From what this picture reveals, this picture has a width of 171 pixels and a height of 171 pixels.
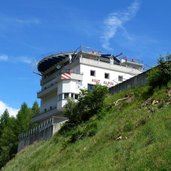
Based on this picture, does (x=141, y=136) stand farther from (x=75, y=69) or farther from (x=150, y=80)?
(x=75, y=69)

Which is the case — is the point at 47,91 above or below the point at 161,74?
above

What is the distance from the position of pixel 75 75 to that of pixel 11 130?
16.4 meters

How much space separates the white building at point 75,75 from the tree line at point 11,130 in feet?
A: 15.3

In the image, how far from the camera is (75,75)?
6531 cm

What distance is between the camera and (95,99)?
35000 millimetres

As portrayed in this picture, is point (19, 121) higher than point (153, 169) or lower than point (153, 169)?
higher

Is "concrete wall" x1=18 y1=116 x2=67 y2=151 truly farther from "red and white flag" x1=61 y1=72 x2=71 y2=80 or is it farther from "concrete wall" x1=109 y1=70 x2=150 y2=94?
"red and white flag" x1=61 y1=72 x2=71 y2=80

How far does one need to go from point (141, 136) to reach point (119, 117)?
6493 mm

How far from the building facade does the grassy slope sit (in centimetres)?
2941

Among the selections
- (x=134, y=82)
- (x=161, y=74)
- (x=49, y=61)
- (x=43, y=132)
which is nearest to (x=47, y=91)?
(x=49, y=61)

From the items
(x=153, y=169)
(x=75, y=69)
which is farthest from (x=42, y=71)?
(x=153, y=169)

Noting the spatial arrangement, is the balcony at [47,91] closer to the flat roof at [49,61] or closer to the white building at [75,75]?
the white building at [75,75]

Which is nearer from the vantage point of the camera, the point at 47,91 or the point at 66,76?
the point at 66,76

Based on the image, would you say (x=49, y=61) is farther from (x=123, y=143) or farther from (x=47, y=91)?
(x=123, y=143)
